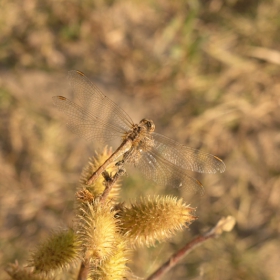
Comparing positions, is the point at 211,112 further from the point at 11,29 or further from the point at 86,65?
the point at 11,29

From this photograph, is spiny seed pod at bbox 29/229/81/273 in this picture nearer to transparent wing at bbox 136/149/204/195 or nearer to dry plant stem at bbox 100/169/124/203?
dry plant stem at bbox 100/169/124/203

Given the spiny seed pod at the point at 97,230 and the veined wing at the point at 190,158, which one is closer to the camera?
the spiny seed pod at the point at 97,230

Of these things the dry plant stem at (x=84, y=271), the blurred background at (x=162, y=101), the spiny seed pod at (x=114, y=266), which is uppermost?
the blurred background at (x=162, y=101)

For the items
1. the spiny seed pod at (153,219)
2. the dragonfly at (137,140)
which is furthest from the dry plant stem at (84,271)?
the dragonfly at (137,140)

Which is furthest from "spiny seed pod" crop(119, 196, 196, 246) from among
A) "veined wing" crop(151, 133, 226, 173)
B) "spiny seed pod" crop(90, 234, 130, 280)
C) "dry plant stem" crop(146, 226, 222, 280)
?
"veined wing" crop(151, 133, 226, 173)

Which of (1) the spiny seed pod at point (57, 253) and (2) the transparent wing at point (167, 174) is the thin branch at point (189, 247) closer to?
(2) the transparent wing at point (167, 174)

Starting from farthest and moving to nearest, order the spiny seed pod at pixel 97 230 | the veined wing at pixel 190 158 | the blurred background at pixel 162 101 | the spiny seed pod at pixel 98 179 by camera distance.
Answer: the blurred background at pixel 162 101 < the veined wing at pixel 190 158 < the spiny seed pod at pixel 98 179 < the spiny seed pod at pixel 97 230

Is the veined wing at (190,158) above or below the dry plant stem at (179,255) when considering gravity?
above
